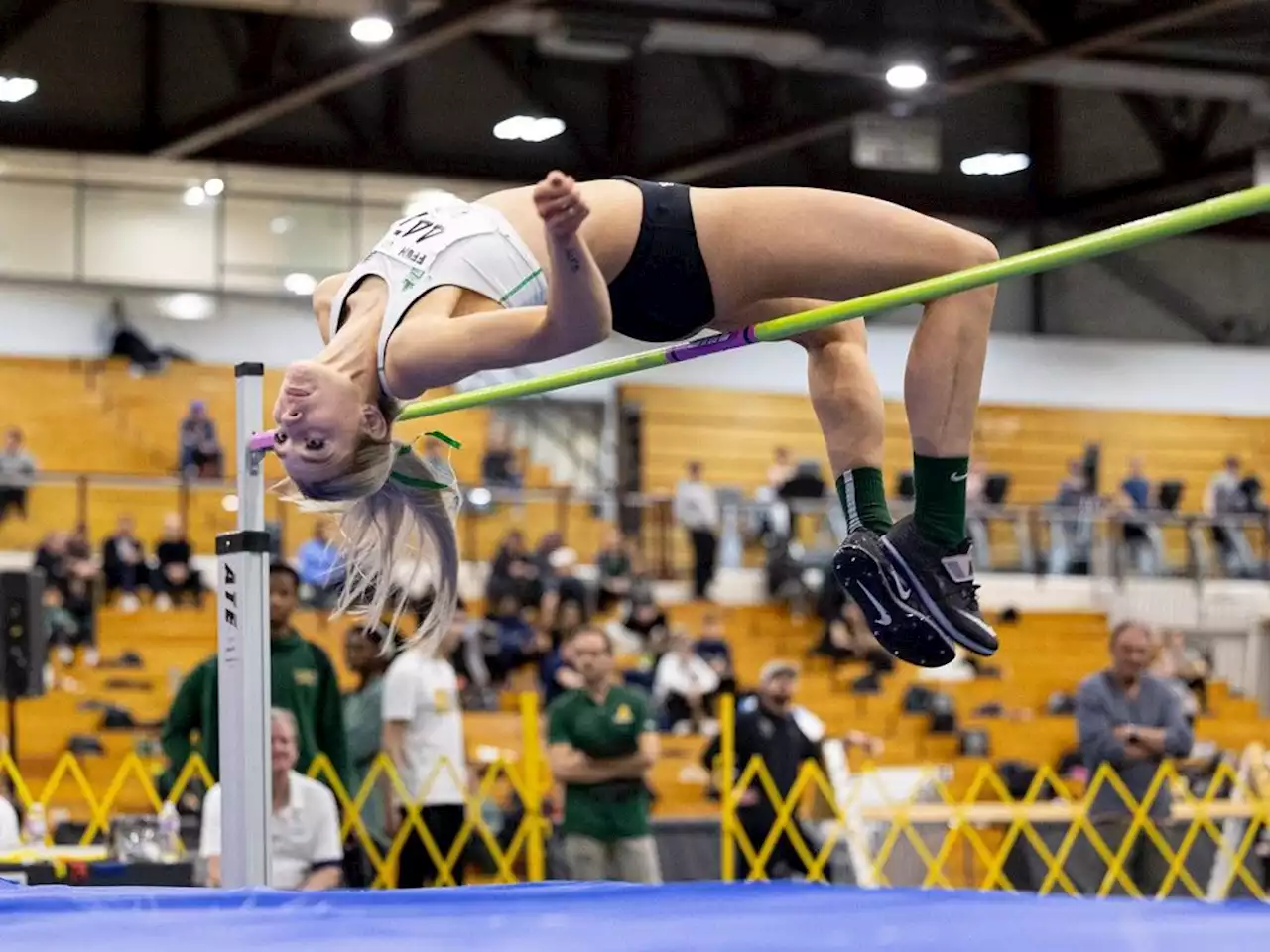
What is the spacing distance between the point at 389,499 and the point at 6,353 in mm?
12154

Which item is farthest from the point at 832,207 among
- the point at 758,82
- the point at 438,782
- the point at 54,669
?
the point at 758,82

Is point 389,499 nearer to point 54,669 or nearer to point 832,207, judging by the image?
point 832,207

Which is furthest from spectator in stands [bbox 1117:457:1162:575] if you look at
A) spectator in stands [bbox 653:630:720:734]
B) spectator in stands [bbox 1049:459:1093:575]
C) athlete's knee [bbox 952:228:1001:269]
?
athlete's knee [bbox 952:228:1001:269]

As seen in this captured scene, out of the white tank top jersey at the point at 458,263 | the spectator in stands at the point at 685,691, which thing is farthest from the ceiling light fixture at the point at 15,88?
the white tank top jersey at the point at 458,263

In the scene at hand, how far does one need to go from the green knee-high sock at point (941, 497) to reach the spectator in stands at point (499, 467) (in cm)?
1063

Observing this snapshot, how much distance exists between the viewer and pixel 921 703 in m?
11.4

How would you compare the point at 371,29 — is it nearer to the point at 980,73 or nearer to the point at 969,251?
the point at 980,73

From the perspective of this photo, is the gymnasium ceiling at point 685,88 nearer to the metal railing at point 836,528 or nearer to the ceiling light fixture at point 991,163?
the ceiling light fixture at point 991,163

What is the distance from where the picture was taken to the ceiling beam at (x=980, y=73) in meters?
11.8

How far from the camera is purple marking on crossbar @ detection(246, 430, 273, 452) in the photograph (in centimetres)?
415

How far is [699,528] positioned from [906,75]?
3361 mm

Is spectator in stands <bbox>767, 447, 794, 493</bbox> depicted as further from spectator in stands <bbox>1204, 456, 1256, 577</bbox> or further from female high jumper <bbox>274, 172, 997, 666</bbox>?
female high jumper <bbox>274, 172, 997, 666</bbox>

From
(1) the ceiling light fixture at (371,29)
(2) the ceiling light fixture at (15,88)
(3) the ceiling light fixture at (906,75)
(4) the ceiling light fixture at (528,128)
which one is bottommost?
(3) the ceiling light fixture at (906,75)

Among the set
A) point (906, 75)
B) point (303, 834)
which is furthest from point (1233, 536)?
point (303, 834)
